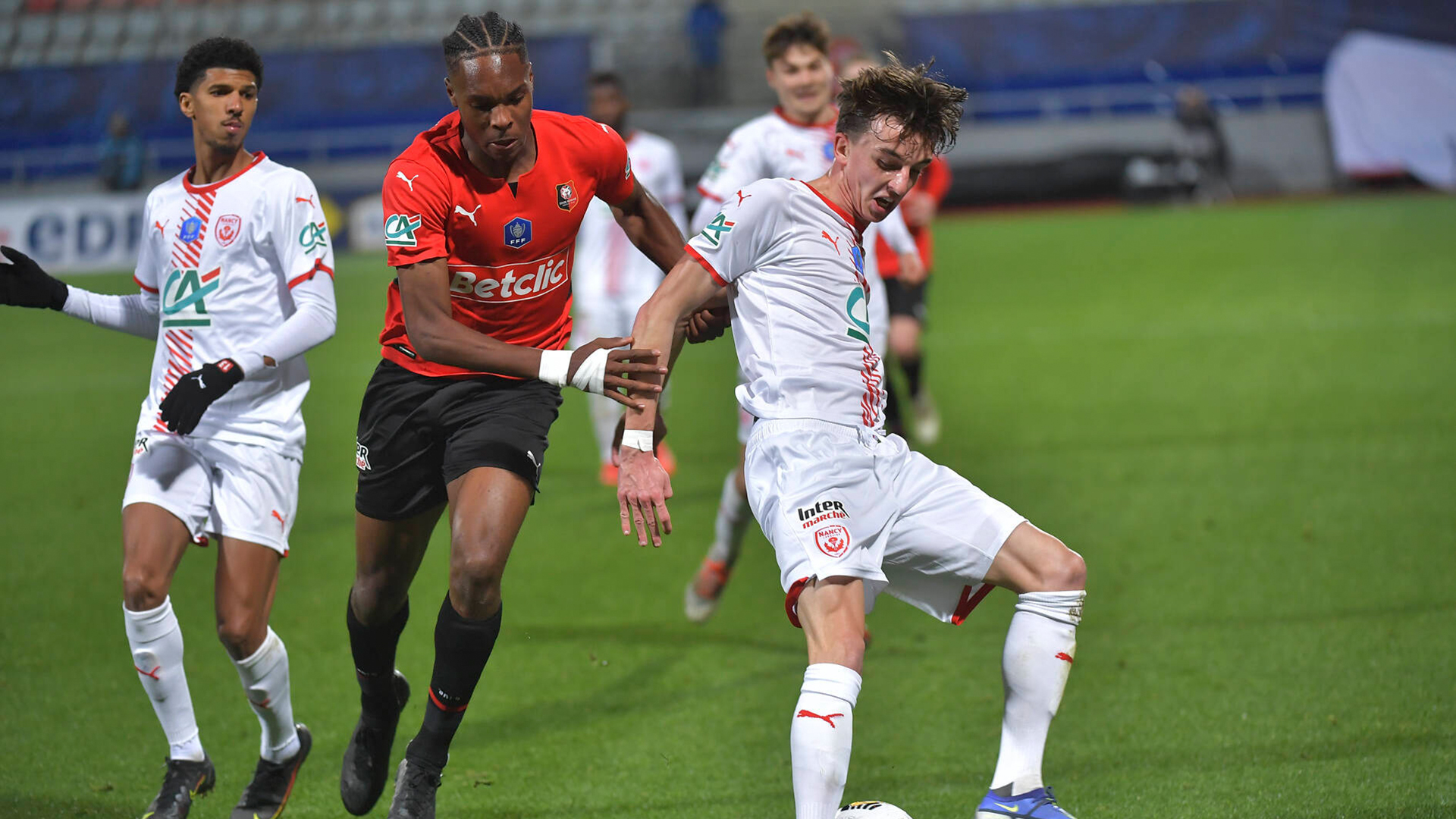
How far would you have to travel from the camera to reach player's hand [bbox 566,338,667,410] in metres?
3.77

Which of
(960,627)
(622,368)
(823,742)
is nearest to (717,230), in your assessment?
(622,368)

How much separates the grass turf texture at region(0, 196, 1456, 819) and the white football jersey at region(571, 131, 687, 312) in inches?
Result: 50.8

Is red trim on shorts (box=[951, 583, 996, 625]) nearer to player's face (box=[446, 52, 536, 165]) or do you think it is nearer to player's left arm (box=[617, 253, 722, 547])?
player's left arm (box=[617, 253, 722, 547])

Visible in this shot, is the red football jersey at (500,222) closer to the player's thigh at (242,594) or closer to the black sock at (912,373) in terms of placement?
the player's thigh at (242,594)

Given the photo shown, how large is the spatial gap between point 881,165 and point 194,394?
2.10 metres

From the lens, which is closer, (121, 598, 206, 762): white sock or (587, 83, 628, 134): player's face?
(121, 598, 206, 762): white sock

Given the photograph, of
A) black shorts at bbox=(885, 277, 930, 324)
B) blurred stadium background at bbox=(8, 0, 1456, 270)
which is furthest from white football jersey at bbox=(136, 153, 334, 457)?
blurred stadium background at bbox=(8, 0, 1456, 270)

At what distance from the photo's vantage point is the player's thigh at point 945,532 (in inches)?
153

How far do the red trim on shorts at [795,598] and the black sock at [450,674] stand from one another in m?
0.93

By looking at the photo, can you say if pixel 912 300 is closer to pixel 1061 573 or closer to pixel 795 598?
pixel 1061 573

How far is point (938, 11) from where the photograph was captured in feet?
100

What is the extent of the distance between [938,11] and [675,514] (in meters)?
24.1

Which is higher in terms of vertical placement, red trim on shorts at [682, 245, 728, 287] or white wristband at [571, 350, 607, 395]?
red trim on shorts at [682, 245, 728, 287]

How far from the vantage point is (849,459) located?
386cm
